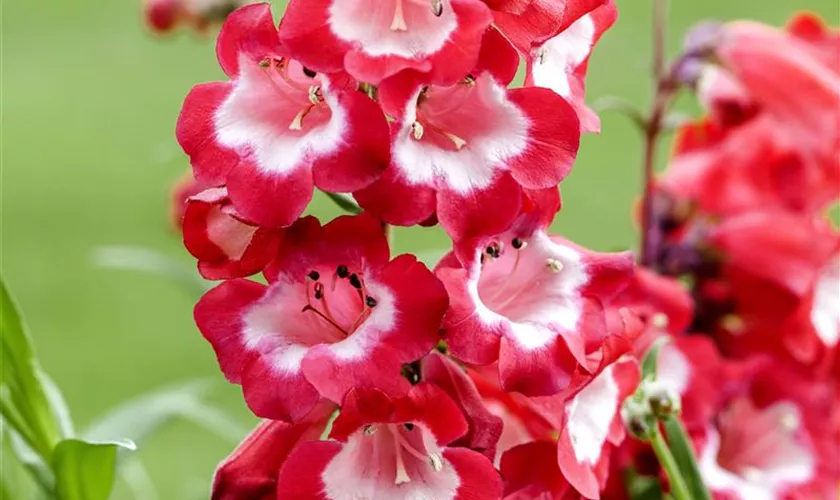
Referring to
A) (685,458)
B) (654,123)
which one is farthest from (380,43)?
(654,123)

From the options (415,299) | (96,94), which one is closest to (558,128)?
(415,299)

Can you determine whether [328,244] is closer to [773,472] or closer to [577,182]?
[773,472]

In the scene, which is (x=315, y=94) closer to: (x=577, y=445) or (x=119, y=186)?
(x=577, y=445)

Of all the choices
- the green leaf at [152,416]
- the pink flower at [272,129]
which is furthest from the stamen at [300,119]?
the green leaf at [152,416]

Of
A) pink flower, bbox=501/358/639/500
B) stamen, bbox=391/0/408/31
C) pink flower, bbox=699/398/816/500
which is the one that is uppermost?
stamen, bbox=391/0/408/31

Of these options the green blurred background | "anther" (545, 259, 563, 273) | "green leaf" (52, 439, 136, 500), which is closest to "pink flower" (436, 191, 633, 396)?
"anther" (545, 259, 563, 273)

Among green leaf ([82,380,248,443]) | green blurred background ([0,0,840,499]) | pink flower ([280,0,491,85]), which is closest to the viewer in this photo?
pink flower ([280,0,491,85])

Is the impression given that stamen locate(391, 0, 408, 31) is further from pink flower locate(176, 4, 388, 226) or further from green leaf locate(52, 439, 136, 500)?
green leaf locate(52, 439, 136, 500)
